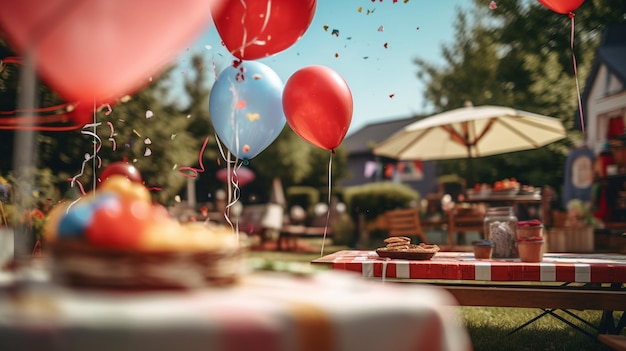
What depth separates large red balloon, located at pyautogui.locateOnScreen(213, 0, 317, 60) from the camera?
11.4 ft

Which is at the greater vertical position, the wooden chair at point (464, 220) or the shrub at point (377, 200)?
the shrub at point (377, 200)

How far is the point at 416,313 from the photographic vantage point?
4.50 feet

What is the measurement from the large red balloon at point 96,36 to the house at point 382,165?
2121 cm

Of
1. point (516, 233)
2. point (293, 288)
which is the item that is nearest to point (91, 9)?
point (293, 288)

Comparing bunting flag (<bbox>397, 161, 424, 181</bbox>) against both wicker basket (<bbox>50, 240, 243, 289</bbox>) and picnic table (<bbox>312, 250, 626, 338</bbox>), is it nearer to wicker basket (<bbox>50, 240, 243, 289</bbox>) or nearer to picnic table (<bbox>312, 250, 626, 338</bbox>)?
picnic table (<bbox>312, 250, 626, 338</bbox>)

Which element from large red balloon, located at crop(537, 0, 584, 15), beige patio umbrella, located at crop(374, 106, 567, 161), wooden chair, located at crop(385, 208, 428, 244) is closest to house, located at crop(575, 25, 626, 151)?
beige patio umbrella, located at crop(374, 106, 567, 161)

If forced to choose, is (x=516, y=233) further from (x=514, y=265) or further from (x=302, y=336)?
(x=302, y=336)

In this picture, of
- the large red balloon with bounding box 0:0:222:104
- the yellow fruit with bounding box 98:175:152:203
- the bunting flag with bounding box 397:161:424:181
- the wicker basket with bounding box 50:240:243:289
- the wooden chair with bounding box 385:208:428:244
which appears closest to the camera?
the wicker basket with bounding box 50:240:243:289

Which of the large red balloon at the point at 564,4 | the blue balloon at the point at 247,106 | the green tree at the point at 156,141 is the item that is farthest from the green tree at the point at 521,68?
the blue balloon at the point at 247,106

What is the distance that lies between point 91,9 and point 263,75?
275cm

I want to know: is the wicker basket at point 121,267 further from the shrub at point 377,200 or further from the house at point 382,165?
the house at point 382,165

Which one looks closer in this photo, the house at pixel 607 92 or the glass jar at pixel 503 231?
the glass jar at pixel 503 231

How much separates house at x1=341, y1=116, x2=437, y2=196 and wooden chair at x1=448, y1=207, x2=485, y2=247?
47.1 ft

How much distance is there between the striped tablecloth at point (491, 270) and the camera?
3080mm
